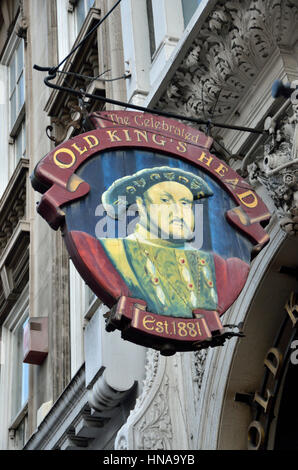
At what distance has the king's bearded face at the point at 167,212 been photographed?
8008mm

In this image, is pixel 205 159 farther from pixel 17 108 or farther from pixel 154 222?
pixel 17 108

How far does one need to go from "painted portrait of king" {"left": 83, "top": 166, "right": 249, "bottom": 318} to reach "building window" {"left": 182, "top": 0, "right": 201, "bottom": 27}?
4.05 meters

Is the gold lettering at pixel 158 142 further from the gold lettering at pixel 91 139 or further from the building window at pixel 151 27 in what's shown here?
the building window at pixel 151 27

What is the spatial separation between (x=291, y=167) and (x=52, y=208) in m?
2.12

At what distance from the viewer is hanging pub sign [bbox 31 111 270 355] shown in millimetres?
7340

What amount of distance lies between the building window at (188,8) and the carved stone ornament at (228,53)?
1.73m

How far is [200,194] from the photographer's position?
822cm

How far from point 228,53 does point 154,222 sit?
2377mm

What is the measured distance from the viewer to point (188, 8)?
1186cm

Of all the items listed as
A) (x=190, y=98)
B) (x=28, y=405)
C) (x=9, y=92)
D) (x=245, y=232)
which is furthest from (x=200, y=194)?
(x=9, y=92)

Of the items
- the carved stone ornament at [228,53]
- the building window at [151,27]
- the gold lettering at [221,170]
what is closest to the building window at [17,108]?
the building window at [151,27]

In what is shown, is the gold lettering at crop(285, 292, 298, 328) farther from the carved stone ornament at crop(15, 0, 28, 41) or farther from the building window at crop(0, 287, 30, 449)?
the carved stone ornament at crop(15, 0, 28, 41)
